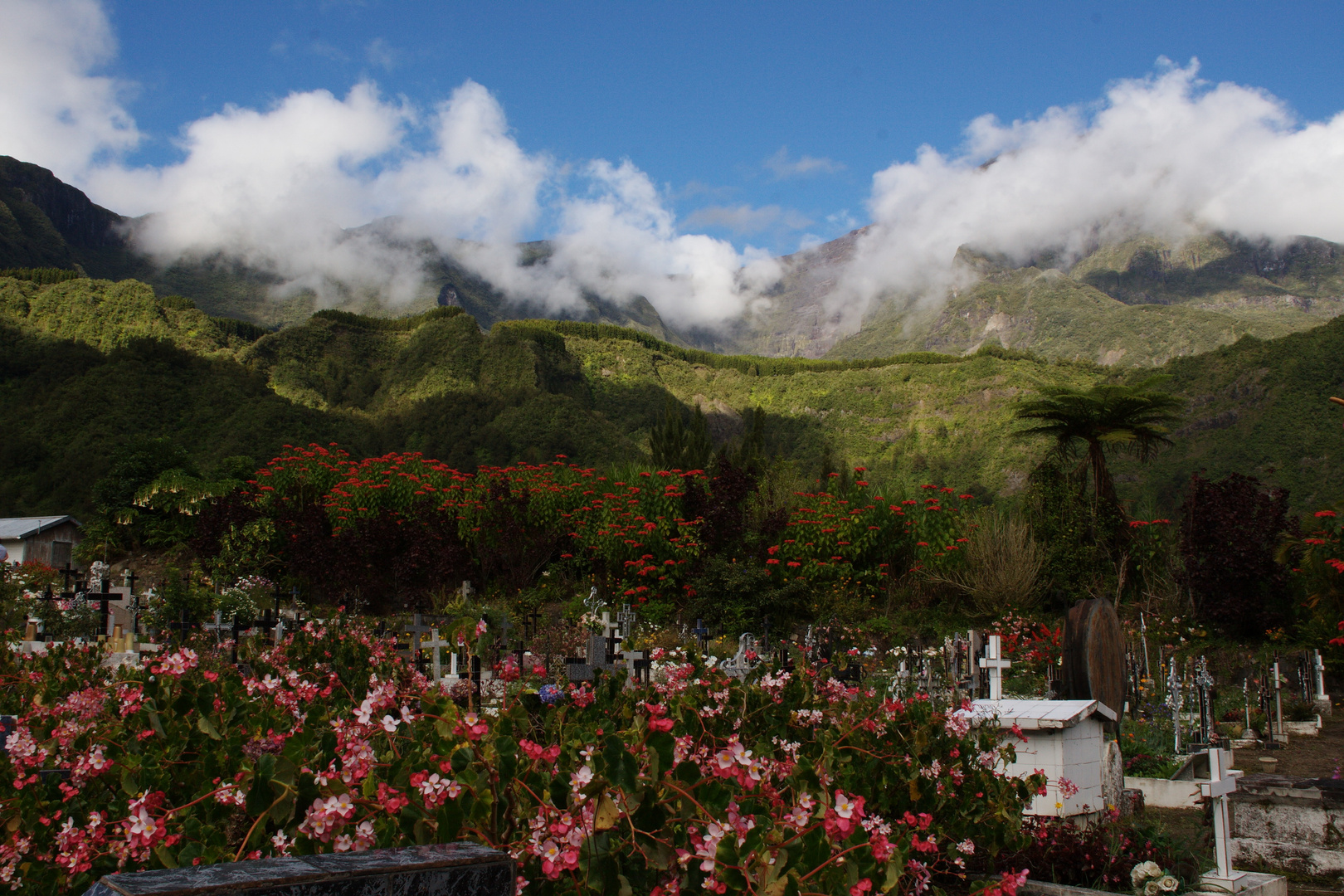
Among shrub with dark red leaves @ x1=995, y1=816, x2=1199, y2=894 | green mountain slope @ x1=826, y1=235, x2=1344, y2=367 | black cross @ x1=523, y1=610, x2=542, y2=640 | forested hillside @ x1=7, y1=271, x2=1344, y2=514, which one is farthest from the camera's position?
green mountain slope @ x1=826, y1=235, x2=1344, y2=367

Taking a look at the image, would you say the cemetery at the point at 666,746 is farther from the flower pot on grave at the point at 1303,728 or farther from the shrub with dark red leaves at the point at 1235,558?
the shrub with dark red leaves at the point at 1235,558

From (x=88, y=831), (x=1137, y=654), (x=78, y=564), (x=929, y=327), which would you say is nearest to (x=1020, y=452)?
(x=1137, y=654)

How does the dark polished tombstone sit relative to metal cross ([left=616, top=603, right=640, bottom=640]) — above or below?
above

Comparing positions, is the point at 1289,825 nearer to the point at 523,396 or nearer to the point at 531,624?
the point at 531,624

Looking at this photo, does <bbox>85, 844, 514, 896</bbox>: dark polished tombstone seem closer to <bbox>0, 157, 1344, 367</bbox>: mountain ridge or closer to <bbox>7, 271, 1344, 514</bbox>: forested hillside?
<bbox>7, 271, 1344, 514</bbox>: forested hillside

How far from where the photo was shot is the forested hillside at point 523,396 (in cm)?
2533

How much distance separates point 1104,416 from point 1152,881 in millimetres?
10584

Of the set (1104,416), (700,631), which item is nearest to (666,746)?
(700,631)

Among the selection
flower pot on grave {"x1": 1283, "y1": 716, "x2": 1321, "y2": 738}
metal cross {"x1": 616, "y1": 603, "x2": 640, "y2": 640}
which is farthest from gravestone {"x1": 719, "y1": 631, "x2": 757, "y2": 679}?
flower pot on grave {"x1": 1283, "y1": 716, "x2": 1321, "y2": 738}

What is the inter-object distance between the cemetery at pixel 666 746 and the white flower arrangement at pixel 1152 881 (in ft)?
0.07

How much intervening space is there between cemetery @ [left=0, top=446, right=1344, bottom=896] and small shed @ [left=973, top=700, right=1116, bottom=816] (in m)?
0.03

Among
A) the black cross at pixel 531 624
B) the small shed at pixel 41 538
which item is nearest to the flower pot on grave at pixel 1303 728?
the black cross at pixel 531 624

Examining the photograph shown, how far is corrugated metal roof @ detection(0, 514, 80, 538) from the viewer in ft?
54.0

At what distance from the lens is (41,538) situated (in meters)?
16.9
